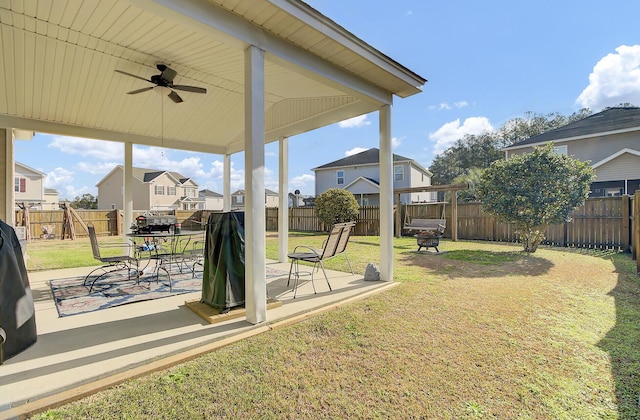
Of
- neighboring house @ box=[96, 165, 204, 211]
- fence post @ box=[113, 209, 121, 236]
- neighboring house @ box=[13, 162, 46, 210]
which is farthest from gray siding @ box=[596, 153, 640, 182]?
neighboring house @ box=[13, 162, 46, 210]

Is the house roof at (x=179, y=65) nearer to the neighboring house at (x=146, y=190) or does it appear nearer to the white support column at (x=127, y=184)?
the white support column at (x=127, y=184)

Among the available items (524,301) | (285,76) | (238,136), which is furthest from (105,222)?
(524,301)

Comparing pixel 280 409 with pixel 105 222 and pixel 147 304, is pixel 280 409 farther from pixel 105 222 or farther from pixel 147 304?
pixel 105 222

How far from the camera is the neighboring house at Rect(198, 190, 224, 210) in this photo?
3584 centimetres

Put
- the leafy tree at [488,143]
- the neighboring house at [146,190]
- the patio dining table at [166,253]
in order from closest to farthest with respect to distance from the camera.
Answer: the patio dining table at [166,253], the leafy tree at [488,143], the neighboring house at [146,190]

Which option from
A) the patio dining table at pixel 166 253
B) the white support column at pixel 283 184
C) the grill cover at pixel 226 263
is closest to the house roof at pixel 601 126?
the white support column at pixel 283 184

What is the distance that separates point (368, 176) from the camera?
67.9 ft

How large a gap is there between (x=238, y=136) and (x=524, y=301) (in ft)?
21.7

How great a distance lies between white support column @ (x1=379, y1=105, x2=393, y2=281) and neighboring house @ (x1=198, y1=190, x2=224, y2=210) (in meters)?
33.8

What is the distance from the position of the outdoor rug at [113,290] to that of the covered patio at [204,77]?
187 centimetres

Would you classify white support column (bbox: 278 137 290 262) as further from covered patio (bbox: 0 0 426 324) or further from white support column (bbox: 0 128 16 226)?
white support column (bbox: 0 128 16 226)

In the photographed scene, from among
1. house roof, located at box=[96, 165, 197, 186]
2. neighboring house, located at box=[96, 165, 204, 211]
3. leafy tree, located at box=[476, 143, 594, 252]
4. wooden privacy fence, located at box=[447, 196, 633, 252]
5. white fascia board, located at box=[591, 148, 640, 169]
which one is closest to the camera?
leafy tree, located at box=[476, 143, 594, 252]

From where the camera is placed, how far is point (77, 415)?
1.67m

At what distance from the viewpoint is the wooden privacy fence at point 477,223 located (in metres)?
7.63
